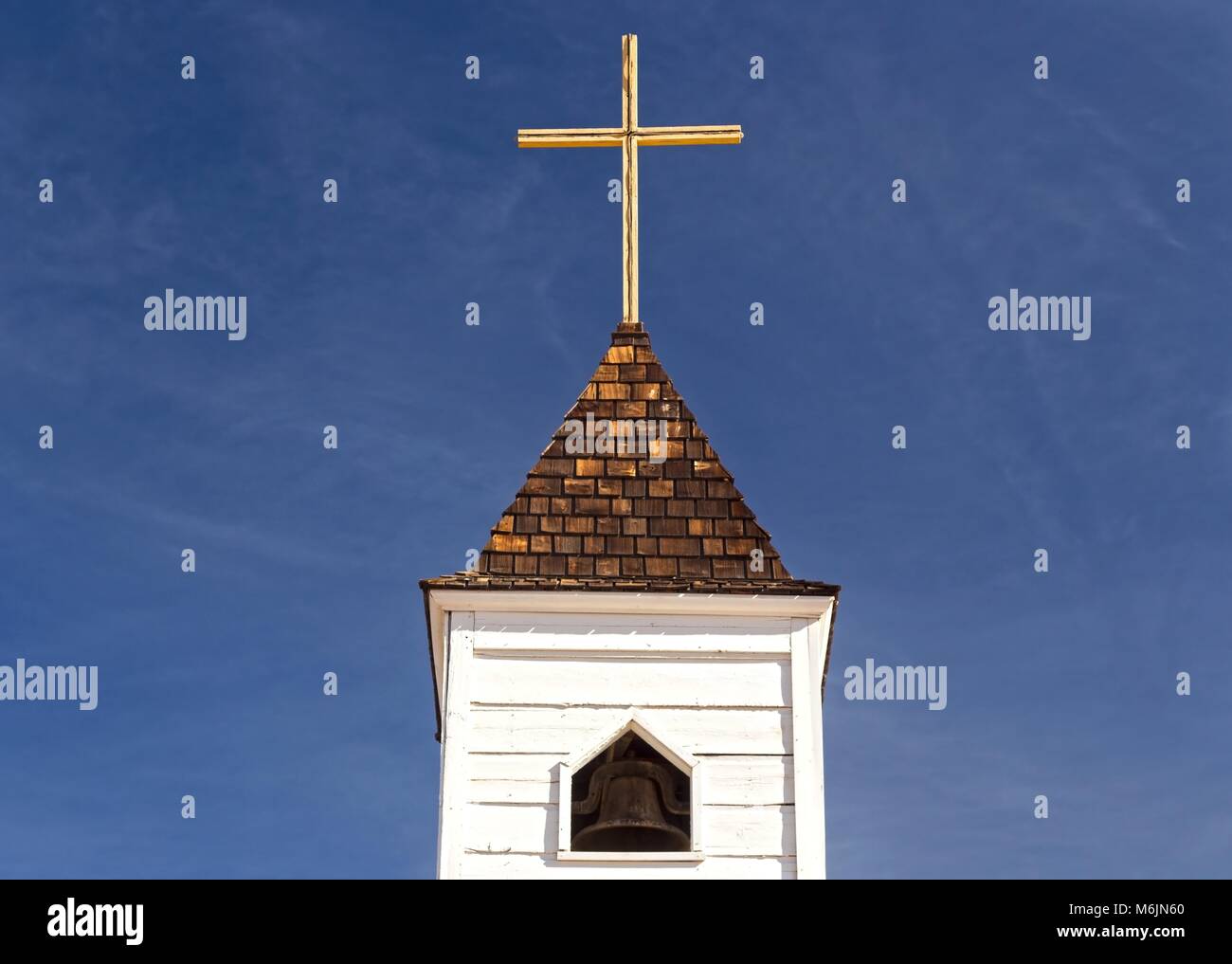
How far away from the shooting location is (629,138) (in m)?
15.5

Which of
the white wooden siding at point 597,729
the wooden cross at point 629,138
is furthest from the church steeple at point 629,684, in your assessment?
the wooden cross at point 629,138

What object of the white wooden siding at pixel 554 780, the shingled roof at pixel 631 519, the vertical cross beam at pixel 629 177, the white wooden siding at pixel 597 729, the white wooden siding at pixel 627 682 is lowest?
the white wooden siding at pixel 554 780

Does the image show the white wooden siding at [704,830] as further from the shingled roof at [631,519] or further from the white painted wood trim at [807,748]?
the shingled roof at [631,519]

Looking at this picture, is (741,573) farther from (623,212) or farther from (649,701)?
(623,212)

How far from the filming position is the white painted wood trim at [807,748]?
12352mm

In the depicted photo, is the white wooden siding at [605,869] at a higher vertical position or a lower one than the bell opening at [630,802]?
lower

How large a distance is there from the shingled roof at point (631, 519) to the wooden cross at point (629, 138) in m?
0.79

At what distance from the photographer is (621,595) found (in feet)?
43.3

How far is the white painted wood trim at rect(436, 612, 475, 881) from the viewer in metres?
12.3

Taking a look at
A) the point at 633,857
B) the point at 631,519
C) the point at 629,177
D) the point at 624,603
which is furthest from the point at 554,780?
the point at 629,177

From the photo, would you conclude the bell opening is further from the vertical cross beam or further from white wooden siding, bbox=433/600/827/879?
the vertical cross beam

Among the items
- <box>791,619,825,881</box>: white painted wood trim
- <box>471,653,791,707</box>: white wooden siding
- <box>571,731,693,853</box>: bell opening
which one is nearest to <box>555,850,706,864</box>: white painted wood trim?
<box>571,731,693,853</box>: bell opening
